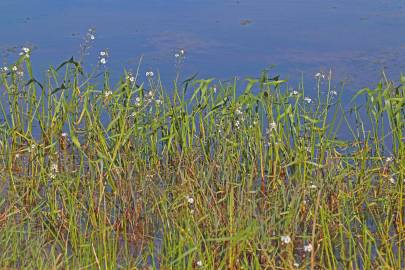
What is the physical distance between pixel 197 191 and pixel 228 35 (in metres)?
2.64

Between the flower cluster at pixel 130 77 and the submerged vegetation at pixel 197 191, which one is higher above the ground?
the flower cluster at pixel 130 77

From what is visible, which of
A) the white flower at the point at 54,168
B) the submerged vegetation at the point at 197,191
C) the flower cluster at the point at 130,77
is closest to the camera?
the submerged vegetation at the point at 197,191

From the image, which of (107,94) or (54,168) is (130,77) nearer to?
(107,94)

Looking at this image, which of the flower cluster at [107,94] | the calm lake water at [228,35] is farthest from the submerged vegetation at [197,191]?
the calm lake water at [228,35]

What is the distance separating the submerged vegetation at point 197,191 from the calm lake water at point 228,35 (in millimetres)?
1067

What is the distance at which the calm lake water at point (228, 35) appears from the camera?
4.41m

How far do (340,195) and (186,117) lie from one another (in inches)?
26.4

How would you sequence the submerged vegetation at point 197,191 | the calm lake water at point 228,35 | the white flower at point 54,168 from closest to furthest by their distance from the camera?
the submerged vegetation at point 197,191
the white flower at point 54,168
the calm lake water at point 228,35

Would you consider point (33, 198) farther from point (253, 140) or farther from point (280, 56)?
point (280, 56)

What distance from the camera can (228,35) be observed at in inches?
199

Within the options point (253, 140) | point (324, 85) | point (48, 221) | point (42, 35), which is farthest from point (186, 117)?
point (42, 35)

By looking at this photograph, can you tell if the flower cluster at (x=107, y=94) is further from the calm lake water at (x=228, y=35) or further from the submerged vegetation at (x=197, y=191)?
the calm lake water at (x=228, y=35)

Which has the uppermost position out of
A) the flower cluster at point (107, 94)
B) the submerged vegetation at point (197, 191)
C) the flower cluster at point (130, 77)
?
the flower cluster at point (130, 77)

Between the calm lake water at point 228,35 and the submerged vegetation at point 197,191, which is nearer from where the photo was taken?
the submerged vegetation at point 197,191
